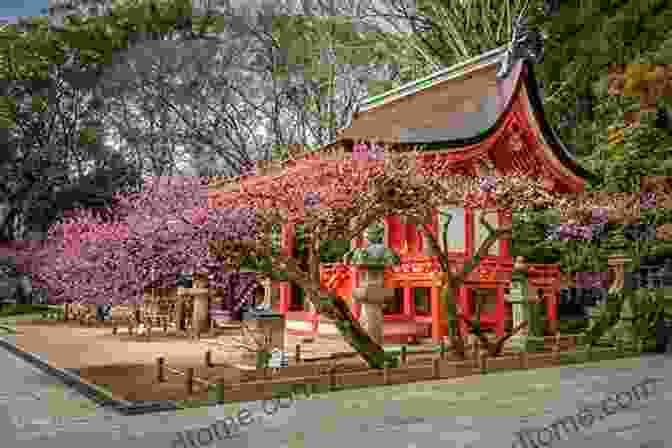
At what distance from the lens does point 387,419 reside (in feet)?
24.8

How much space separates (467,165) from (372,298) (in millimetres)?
6571

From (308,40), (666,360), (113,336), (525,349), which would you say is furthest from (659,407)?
(308,40)

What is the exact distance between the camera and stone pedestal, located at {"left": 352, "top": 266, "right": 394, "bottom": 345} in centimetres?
1412

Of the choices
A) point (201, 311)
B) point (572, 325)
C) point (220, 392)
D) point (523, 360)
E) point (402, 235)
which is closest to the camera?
point (220, 392)

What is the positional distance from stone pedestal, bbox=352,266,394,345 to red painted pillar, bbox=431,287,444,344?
3.35 metres

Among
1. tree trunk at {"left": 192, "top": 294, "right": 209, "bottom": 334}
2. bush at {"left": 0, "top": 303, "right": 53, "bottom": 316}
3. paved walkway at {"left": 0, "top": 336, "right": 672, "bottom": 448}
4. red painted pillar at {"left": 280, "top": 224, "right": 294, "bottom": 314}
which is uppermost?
red painted pillar at {"left": 280, "top": 224, "right": 294, "bottom": 314}

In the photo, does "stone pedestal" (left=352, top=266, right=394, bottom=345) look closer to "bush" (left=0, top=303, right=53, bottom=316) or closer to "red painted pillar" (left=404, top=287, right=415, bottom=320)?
"red painted pillar" (left=404, top=287, right=415, bottom=320)

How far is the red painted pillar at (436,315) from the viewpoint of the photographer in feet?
56.2

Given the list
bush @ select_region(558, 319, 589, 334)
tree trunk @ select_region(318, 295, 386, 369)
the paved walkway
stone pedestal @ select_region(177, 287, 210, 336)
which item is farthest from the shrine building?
the paved walkway

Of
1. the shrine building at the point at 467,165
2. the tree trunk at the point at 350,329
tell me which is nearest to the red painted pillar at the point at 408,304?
the shrine building at the point at 467,165

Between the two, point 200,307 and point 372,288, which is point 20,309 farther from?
point 372,288

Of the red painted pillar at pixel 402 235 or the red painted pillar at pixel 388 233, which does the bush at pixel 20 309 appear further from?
the red painted pillar at pixel 402 235

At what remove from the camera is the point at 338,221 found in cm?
1184

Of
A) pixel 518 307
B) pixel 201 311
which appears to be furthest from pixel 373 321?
pixel 201 311
